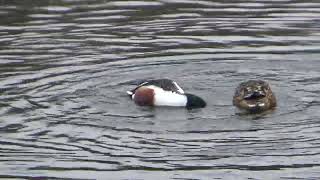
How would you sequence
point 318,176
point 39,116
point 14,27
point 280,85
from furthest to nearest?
point 14,27
point 280,85
point 39,116
point 318,176

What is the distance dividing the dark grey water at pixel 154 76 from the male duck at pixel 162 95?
0.14 meters

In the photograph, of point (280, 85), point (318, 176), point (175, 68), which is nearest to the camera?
point (318, 176)

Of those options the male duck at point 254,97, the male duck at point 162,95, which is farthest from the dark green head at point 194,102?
the male duck at point 254,97

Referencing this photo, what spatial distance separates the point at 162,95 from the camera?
14.6m

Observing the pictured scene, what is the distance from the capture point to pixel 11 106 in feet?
47.4

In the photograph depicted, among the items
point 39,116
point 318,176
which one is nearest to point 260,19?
point 39,116

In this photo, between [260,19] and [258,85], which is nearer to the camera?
[258,85]

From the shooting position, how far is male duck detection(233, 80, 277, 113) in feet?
46.8

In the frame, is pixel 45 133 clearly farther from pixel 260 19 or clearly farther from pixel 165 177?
pixel 260 19

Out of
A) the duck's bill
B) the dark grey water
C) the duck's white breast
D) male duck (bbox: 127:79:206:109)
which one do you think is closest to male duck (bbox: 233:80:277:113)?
the duck's bill

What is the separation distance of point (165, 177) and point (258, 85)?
3292 mm

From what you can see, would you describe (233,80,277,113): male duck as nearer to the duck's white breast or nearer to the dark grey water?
the dark grey water

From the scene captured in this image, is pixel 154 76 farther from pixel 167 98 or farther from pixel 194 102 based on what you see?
pixel 194 102

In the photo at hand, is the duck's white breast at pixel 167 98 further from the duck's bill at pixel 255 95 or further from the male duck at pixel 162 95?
the duck's bill at pixel 255 95
